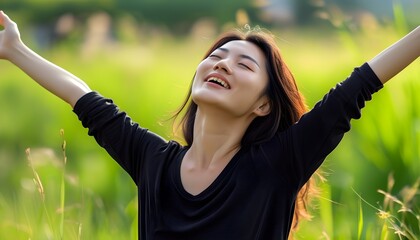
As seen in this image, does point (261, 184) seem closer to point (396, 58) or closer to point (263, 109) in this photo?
point (263, 109)

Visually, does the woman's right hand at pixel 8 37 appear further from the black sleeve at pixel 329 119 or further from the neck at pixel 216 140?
the black sleeve at pixel 329 119

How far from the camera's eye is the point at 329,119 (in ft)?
6.55

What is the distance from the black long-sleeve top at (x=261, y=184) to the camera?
79.0 inches

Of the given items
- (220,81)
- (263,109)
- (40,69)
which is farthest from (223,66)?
(40,69)

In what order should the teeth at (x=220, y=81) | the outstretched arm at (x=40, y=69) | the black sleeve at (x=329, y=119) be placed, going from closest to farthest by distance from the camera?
the black sleeve at (x=329, y=119) < the teeth at (x=220, y=81) < the outstretched arm at (x=40, y=69)

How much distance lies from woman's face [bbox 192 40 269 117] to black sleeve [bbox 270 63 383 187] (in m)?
0.14

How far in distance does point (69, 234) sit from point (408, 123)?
1035 millimetres

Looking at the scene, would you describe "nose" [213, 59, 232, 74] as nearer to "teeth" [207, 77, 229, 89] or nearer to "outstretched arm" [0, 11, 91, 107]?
"teeth" [207, 77, 229, 89]

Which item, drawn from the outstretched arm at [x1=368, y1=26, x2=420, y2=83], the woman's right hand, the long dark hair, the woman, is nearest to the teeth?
the woman

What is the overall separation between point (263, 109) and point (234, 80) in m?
0.11

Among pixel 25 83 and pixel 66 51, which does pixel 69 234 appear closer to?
pixel 25 83

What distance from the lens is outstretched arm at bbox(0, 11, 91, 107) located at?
223 centimetres

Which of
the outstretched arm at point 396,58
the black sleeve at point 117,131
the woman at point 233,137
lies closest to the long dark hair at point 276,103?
the woman at point 233,137

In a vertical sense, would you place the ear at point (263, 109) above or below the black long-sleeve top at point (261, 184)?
above
